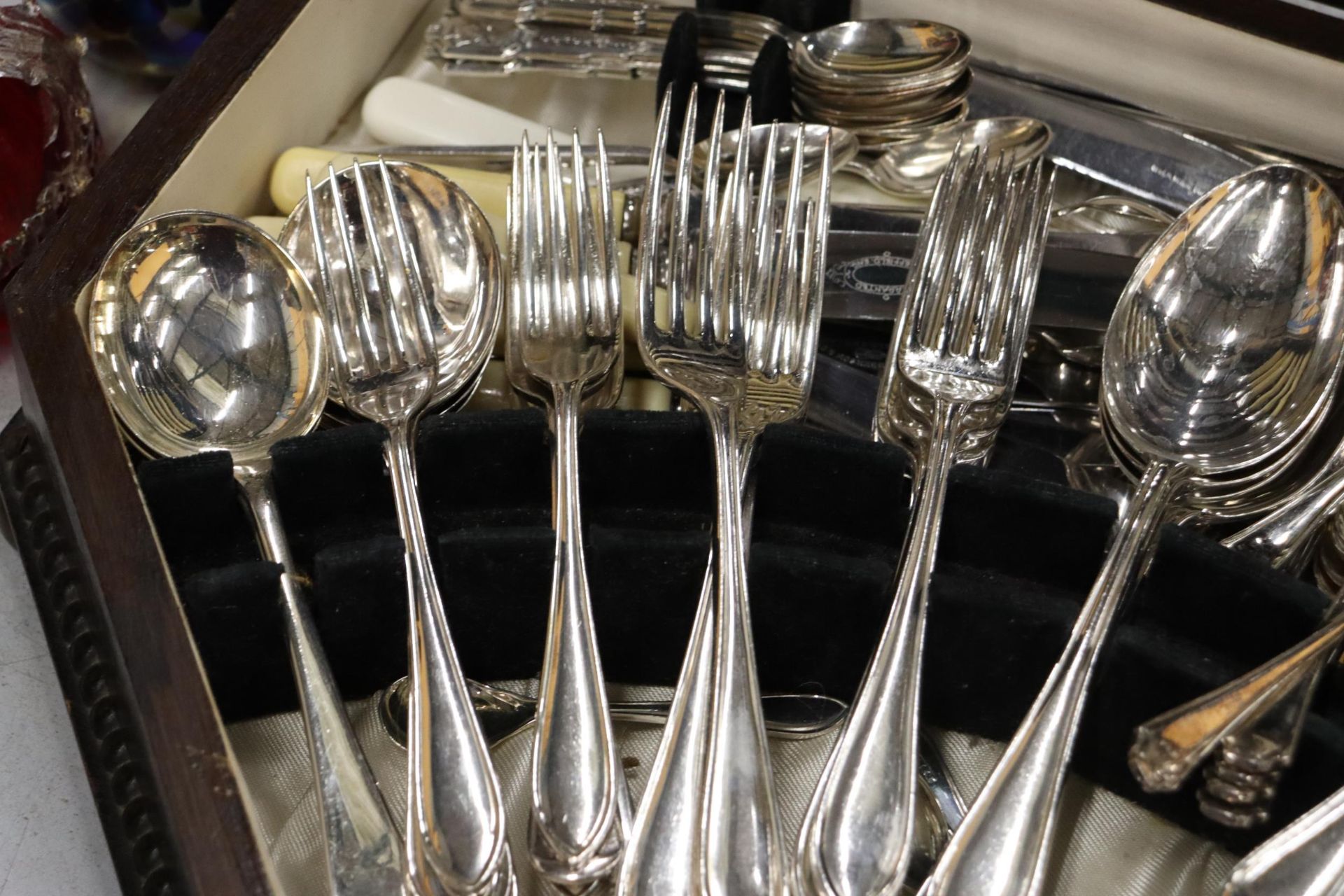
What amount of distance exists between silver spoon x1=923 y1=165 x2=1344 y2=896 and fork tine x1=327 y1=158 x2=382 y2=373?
27 centimetres

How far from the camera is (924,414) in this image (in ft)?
1.48

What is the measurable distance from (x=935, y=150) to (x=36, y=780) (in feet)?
1.55

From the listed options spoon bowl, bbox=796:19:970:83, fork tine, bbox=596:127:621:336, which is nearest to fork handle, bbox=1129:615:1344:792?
fork tine, bbox=596:127:621:336

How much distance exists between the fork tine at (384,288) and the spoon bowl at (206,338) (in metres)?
0.03

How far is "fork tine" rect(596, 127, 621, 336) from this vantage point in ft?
1.53

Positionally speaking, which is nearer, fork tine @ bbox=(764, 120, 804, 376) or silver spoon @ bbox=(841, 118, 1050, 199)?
fork tine @ bbox=(764, 120, 804, 376)

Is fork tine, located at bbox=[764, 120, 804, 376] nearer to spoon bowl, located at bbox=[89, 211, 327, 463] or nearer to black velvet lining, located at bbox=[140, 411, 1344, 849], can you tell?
black velvet lining, located at bbox=[140, 411, 1344, 849]

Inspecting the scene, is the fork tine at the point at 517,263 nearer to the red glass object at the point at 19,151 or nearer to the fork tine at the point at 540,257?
the fork tine at the point at 540,257

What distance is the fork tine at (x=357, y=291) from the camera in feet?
1.48

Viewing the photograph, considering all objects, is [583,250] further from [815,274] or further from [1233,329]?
[1233,329]

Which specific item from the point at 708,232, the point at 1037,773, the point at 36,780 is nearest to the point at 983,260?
the point at 708,232

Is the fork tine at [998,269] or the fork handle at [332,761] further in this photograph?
the fork tine at [998,269]

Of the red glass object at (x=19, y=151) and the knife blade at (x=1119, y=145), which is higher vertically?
the knife blade at (x=1119, y=145)

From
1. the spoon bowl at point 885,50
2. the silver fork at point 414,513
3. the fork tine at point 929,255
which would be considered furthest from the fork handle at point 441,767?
the spoon bowl at point 885,50
